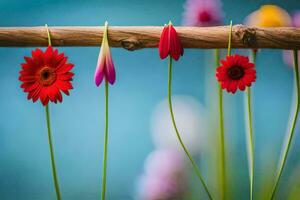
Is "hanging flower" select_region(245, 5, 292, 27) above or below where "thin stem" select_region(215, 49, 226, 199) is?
above

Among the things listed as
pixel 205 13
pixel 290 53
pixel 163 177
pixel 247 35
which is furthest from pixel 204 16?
pixel 163 177

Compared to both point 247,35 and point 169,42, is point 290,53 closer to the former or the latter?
point 247,35

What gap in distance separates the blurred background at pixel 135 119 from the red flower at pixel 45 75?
0.14m

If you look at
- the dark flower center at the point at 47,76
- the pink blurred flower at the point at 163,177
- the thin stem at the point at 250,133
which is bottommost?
the pink blurred flower at the point at 163,177

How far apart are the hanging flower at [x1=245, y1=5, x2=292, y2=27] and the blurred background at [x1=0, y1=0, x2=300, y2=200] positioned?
0.10ft

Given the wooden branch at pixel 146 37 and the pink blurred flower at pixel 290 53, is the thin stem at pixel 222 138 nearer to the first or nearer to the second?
the wooden branch at pixel 146 37

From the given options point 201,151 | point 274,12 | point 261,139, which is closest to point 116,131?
point 201,151

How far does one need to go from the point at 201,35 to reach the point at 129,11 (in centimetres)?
23

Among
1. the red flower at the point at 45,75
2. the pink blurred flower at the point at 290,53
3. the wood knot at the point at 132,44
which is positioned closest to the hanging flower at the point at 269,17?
the pink blurred flower at the point at 290,53

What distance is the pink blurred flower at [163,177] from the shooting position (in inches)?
37.4

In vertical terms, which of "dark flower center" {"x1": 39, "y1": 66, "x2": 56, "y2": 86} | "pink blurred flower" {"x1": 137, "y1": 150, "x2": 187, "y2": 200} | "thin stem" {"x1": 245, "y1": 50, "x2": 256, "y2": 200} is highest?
"dark flower center" {"x1": 39, "y1": 66, "x2": 56, "y2": 86}

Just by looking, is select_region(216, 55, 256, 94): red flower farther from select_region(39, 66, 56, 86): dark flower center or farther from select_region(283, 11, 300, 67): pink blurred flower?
select_region(39, 66, 56, 86): dark flower center

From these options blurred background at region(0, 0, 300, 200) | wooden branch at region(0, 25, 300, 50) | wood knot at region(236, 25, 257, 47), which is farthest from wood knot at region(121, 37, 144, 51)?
wood knot at region(236, 25, 257, 47)

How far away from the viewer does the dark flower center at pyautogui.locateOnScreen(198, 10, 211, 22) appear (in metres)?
0.99
